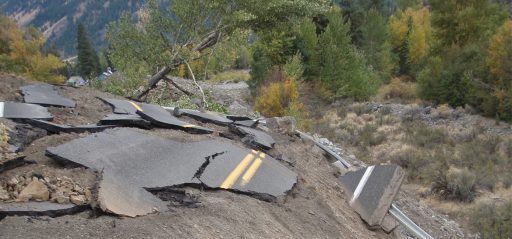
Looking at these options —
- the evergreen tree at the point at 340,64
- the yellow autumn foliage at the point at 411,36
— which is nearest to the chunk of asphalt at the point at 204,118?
the evergreen tree at the point at 340,64

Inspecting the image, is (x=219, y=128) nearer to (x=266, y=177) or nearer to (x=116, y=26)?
(x=266, y=177)

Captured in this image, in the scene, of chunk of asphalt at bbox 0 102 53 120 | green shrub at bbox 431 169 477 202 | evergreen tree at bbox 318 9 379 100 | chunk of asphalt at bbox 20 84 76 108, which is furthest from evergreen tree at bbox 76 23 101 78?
chunk of asphalt at bbox 0 102 53 120

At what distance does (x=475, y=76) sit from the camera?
30328 millimetres

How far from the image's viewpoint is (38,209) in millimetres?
3812

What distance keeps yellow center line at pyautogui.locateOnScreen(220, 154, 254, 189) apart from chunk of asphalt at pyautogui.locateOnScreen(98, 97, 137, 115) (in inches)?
87.9

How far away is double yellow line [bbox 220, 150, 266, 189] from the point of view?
5.36m

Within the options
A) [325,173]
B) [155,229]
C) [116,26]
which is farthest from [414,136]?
[155,229]

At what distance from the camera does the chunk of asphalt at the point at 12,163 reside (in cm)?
→ 436

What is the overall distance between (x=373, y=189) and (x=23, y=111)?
4.71 m

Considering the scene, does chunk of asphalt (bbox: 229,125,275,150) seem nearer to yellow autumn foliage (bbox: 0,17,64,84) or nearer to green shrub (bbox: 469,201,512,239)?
green shrub (bbox: 469,201,512,239)

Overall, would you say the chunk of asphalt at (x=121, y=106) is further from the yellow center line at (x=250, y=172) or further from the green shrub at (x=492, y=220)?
the green shrub at (x=492, y=220)

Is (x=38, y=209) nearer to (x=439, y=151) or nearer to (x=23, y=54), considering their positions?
(x=439, y=151)

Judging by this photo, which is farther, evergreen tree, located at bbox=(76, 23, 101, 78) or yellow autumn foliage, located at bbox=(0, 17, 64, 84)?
evergreen tree, located at bbox=(76, 23, 101, 78)

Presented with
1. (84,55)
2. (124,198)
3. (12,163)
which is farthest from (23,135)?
(84,55)
